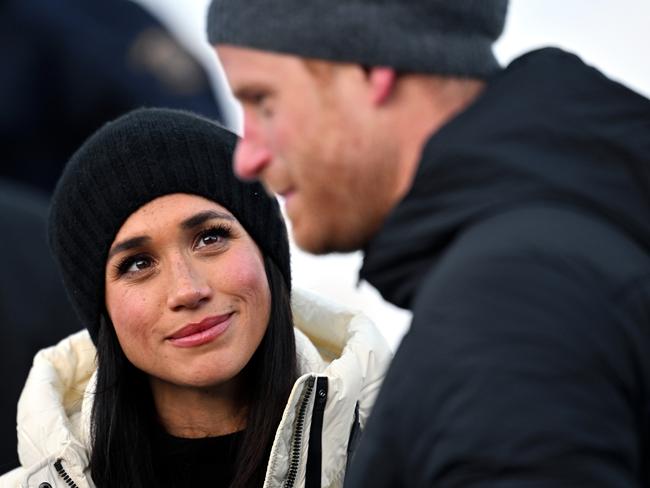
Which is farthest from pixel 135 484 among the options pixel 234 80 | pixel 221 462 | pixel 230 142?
pixel 234 80

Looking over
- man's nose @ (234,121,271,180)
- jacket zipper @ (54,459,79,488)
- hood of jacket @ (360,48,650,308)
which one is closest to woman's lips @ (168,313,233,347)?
jacket zipper @ (54,459,79,488)

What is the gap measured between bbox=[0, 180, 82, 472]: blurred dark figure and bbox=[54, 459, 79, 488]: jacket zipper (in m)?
0.62

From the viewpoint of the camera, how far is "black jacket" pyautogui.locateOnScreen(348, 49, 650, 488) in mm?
1664

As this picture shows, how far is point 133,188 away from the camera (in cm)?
316

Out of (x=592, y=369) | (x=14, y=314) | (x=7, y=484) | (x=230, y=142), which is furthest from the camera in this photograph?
(x=14, y=314)

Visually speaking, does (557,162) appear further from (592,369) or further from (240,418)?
(240,418)

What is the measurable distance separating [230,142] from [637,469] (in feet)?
5.72

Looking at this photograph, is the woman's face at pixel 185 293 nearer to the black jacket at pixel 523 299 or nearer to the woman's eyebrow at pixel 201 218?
the woman's eyebrow at pixel 201 218

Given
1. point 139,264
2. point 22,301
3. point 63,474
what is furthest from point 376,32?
point 22,301

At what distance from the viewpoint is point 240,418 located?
323cm

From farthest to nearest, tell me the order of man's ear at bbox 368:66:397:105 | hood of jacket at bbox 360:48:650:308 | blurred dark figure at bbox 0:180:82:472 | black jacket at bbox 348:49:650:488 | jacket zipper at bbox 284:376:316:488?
blurred dark figure at bbox 0:180:82:472 → jacket zipper at bbox 284:376:316:488 → man's ear at bbox 368:66:397:105 → hood of jacket at bbox 360:48:650:308 → black jacket at bbox 348:49:650:488

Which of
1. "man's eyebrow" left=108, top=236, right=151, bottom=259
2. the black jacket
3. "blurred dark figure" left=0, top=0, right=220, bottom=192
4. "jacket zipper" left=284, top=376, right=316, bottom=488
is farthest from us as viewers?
"blurred dark figure" left=0, top=0, right=220, bottom=192

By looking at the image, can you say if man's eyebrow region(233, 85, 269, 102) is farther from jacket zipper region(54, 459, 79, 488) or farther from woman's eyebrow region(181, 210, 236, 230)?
jacket zipper region(54, 459, 79, 488)

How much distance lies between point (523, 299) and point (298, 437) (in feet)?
4.61
